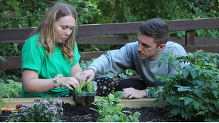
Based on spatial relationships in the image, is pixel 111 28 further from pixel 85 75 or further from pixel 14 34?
pixel 85 75

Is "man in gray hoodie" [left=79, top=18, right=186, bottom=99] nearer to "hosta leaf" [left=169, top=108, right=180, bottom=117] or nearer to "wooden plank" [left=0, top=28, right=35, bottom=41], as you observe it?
"hosta leaf" [left=169, top=108, right=180, bottom=117]

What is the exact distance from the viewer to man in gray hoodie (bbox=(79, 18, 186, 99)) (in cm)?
248

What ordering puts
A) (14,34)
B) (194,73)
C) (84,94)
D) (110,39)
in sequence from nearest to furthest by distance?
(194,73)
(84,94)
(14,34)
(110,39)

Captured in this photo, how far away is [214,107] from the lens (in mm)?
1773

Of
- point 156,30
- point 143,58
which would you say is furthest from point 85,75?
point 156,30

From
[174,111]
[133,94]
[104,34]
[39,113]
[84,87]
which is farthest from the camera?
[104,34]

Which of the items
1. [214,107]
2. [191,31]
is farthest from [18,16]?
[214,107]

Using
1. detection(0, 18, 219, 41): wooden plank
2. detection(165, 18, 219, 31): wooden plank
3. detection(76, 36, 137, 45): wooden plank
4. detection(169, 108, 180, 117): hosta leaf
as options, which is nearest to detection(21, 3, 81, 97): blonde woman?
detection(169, 108, 180, 117): hosta leaf

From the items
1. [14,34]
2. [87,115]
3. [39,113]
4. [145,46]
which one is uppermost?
[14,34]

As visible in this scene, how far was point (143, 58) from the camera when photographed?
262 centimetres

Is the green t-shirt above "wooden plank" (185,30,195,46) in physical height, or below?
below

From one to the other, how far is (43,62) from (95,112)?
3.00ft

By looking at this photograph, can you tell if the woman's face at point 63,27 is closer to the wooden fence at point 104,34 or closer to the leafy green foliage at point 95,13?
the wooden fence at point 104,34

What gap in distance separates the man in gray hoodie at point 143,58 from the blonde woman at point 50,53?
0.32 metres
